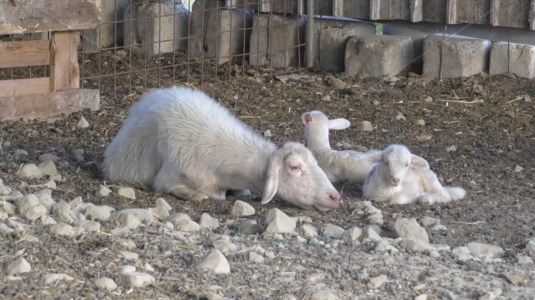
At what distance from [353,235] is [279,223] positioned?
0.41m

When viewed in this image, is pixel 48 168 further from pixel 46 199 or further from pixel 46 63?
pixel 46 63

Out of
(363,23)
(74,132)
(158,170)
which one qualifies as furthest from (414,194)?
(363,23)

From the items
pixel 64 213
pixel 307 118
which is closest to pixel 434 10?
pixel 307 118

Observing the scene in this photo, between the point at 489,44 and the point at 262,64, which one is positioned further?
the point at 262,64

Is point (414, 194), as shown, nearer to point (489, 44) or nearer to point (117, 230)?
point (117, 230)

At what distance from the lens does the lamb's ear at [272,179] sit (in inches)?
258

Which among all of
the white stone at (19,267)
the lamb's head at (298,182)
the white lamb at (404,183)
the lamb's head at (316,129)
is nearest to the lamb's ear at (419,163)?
the white lamb at (404,183)

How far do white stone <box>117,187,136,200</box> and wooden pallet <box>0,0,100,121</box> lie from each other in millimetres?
2288

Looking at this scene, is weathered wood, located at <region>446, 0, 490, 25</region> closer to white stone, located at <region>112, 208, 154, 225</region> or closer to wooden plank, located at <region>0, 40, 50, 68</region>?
wooden plank, located at <region>0, 40, 50, 68</region>

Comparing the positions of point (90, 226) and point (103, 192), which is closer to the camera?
point (90, 226)

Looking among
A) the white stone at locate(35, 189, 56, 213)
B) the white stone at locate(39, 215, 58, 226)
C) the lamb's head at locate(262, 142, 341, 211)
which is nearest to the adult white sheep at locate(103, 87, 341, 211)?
the lamb's head at locate(262, 142, 341, 211)

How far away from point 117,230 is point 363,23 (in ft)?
19.1

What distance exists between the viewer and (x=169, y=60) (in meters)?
11.3

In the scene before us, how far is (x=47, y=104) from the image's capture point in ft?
29.4
